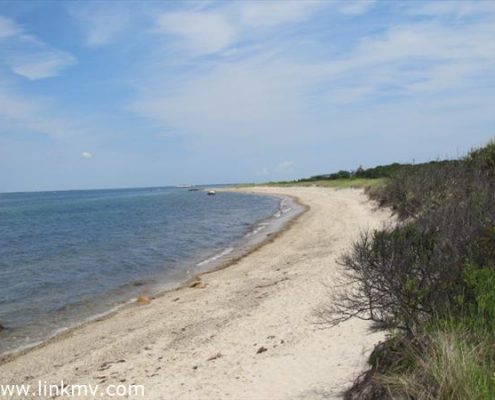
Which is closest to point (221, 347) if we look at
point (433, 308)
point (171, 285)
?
point (433, 308)

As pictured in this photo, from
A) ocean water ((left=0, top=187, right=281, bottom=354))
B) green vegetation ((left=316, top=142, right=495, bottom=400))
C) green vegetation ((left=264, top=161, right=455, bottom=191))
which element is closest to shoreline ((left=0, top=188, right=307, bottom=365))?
ocean water ((left=0, top=187, right=281, bottom=354))

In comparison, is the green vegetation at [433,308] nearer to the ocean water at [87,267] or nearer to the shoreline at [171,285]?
the shoreline at [171,285]

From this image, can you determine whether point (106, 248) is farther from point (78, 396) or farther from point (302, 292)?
point (78, 396)

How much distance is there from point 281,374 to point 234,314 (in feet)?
14.3

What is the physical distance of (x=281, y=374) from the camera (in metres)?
6.78

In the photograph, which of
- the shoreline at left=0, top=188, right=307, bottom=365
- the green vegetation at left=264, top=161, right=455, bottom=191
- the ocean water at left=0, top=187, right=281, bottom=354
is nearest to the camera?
the shoreline at left=0, top=188, right=307, bottom=365

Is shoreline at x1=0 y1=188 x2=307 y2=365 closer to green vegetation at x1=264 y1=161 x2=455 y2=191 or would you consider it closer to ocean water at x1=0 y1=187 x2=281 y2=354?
ocean water at x1=0 y1=187 x2=281 y2=354

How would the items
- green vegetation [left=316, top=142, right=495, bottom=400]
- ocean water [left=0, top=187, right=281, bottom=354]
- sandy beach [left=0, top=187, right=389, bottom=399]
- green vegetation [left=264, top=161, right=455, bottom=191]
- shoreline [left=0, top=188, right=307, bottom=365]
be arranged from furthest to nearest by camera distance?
green vegetation [left=264, top=161, right=455, bottom=191], ocean water [left=0, top=187, right=281, bottom=354], shoreline [left=0, top=188, right=307, bottom=365], sandy beach [left=0, top=187, right=389, bottom=399], green vegetation [left=316, top=142, right=495, bottom=400]

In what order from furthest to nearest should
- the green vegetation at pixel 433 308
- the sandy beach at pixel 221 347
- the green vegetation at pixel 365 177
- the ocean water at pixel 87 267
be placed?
the green vegetation at pixel 365 177 → the ocean water at pixel 87 267 → the sandy beach at pixel 221 347 → the green vegetation at pixel 433 308

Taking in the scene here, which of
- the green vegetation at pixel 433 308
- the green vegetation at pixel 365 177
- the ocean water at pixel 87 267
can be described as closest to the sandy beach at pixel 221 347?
the green vegetation at pixel 433 308

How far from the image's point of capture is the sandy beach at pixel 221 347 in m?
6.64

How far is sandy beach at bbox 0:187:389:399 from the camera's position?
6.64 meters

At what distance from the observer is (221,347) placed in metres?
8.70

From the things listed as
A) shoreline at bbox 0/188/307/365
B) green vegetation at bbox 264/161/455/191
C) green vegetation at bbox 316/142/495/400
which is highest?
green vegetation at bbox 264/161/455/191
